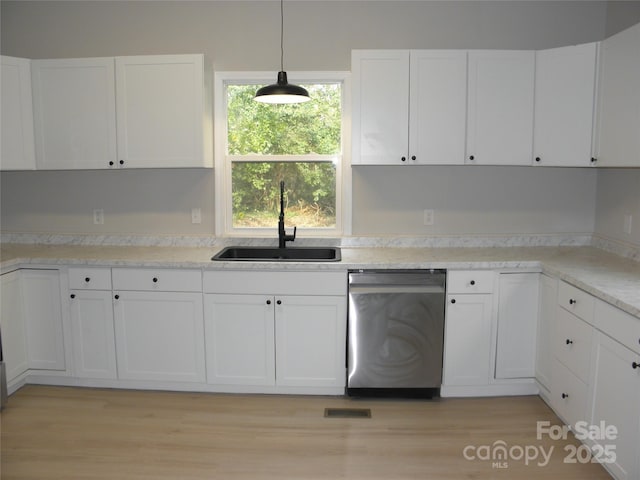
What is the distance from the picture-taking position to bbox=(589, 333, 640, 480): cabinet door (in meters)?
2.07

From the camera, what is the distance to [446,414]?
2949 mm

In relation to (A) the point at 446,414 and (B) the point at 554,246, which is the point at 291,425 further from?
(B) the point at 554,246

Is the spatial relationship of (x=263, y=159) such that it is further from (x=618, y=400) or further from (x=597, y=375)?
(x=618, y=400)

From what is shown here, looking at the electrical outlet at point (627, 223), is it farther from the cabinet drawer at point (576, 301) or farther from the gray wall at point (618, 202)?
the cabinet drawer at point (576, 301)

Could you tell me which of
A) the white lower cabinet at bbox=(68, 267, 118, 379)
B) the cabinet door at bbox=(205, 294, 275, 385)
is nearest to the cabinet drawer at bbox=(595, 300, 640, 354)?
the cabinet door at bbox=(205, 294, 275, 385)

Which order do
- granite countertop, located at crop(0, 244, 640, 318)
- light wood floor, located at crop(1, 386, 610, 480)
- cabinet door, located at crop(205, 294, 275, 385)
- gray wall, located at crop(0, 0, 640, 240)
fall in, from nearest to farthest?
light wood floor, located at crop(1, 386, 610, 480) < granite countertop, located at crop(0, 244, 640, 318) < cabinet door, located at crop(205, 294, 275, 385) < gray wall, located at crop(0, 0, 640, 240)

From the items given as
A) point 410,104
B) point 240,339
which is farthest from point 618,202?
point 240,339

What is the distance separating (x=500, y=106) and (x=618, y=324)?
5.19 feet

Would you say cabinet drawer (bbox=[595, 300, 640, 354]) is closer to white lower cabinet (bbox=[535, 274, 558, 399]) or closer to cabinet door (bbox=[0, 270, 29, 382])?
white lower cabinet (bbox=[535, 274, 558, 399])

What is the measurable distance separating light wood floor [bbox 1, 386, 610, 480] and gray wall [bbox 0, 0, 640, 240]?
1245 mm

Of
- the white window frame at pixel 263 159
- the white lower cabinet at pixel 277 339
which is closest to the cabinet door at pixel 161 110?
the white window frame at pixel 263 159

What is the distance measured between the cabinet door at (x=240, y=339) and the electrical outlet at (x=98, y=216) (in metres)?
1.23

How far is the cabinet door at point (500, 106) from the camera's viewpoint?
3.16 metres

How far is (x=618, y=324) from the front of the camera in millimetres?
2205
